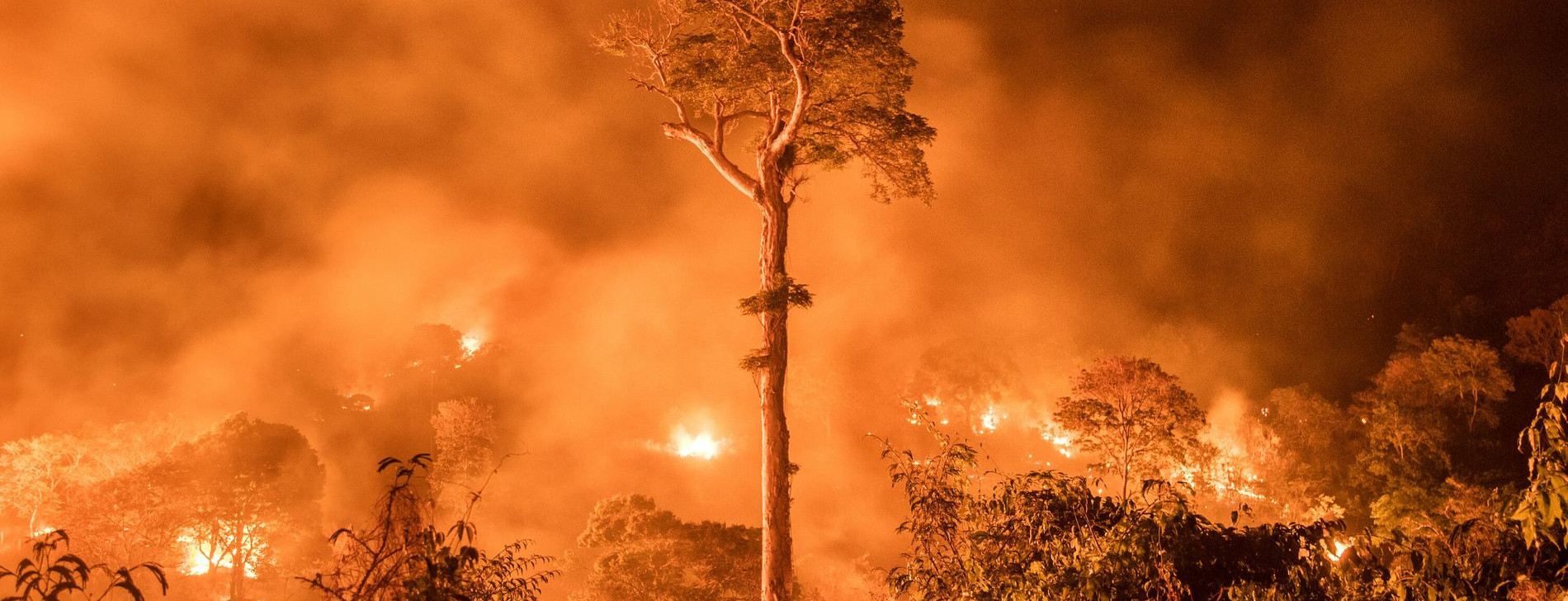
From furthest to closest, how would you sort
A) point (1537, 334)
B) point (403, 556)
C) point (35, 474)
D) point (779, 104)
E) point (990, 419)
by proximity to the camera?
point (990, 419) → point (35, 474) → point (1537, 334) → point (779, 104) → point (403, 556)

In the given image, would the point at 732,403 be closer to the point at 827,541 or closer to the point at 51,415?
the point at 827,541

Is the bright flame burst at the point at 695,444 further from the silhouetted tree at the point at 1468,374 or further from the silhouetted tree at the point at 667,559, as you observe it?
the silhouetted tree at the point at 1468,374

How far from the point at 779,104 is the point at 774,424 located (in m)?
5.64

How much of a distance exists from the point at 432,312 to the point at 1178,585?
64.7m

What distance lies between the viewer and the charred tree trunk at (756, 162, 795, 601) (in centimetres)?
1308

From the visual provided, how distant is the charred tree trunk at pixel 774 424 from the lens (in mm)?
13078

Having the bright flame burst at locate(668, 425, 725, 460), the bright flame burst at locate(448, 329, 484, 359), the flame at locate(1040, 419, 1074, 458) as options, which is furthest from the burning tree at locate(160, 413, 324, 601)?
the flame at locate(1040, 419, 1074, 458)

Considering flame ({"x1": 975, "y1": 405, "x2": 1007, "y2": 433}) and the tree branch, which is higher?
flame ({"x1": 975, "y1": 405, "x2": 1007, "y2": 433})

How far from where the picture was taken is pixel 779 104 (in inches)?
562

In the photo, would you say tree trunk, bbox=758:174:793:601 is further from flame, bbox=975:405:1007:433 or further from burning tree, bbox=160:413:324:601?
flame, bbox=975:405:1007:433

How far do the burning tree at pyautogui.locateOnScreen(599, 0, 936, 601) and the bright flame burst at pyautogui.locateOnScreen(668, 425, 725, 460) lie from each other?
143 ft

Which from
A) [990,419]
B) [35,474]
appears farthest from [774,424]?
[990,419]

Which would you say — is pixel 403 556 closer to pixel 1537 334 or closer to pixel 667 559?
pixel 667 559

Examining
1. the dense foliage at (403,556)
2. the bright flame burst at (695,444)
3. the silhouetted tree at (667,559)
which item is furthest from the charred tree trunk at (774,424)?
the bright flame burst at (695,444)
